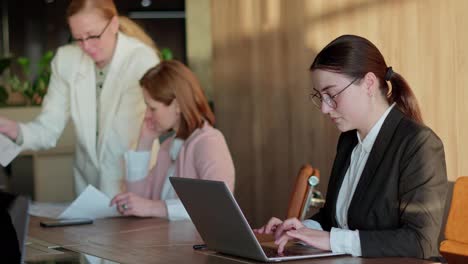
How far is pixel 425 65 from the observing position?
156 inches

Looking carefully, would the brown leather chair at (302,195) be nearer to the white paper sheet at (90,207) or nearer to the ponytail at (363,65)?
the ponytail at (363,65)

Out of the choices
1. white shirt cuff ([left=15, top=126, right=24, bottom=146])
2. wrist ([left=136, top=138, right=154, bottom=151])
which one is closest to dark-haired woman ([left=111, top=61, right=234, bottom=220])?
wrist ([left=136, top=138, right=154, bottom=151])

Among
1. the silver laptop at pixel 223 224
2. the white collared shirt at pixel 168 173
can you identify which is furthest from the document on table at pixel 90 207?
the silver laptop at pixel 223 224

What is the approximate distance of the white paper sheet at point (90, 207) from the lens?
3754mm

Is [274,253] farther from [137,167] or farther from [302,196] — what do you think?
[137,167]

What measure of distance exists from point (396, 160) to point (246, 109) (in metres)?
2.98

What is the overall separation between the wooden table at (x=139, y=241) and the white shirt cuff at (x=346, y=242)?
1.0 inches

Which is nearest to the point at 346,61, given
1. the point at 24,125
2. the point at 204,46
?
the point at 24,125

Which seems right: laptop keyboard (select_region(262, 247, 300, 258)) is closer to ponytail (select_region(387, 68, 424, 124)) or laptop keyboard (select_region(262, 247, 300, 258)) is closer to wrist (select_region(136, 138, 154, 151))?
Result: ponytail (select_region(387, 68, 424, 124))

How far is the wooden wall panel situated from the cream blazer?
2.93 feet

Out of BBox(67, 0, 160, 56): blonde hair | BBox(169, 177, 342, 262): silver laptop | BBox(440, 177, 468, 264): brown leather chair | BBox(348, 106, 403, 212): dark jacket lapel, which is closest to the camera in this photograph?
BBox(169, 177, 342, 262): silver laptop

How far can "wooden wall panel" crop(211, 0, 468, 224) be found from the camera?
3.83m

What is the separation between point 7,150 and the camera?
14.0 ft

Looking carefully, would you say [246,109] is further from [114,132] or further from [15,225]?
[15,225]
